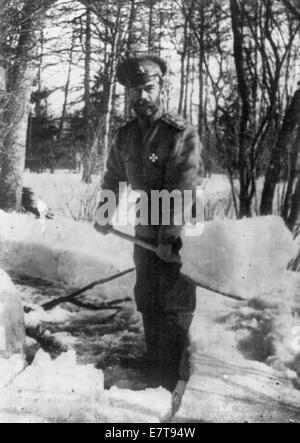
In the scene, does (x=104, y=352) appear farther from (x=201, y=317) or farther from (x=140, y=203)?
(x=140, y=203)

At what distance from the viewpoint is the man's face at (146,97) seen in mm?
2062

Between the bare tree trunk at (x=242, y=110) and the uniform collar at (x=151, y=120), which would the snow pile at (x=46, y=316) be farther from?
the bare tree trunk at (x=242, y=110)

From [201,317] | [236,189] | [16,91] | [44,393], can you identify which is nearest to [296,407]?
[201,317]

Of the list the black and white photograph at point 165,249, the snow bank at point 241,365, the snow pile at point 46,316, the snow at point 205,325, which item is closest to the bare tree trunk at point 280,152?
the black and white photograph at point 165,249

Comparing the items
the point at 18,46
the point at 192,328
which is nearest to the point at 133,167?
the point at 192,328

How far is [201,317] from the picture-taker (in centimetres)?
271

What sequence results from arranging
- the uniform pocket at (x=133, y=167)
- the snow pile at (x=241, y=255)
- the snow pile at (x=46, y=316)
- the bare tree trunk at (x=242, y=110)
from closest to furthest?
the uniform pocket at (x=133, y=167) < the snow pile at (x=46, y=316) < the snow pile at (x=241, y=255) < the bare tree trunk at (x=242, y=110)

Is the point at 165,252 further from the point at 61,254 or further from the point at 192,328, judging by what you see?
the point at 61,254

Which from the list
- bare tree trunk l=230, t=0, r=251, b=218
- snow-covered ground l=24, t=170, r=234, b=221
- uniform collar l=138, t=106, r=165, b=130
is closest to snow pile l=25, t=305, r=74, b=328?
uniform collar l=138, t=106, r=165, b=130

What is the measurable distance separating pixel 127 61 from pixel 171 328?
1356 millimetres

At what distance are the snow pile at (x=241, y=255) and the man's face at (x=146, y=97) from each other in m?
1.39

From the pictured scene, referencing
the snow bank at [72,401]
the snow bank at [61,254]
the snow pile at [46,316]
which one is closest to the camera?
the snow bank at [72,401]

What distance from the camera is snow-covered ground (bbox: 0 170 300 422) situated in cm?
187

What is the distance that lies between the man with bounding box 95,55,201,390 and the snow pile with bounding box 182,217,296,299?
0.75 m
